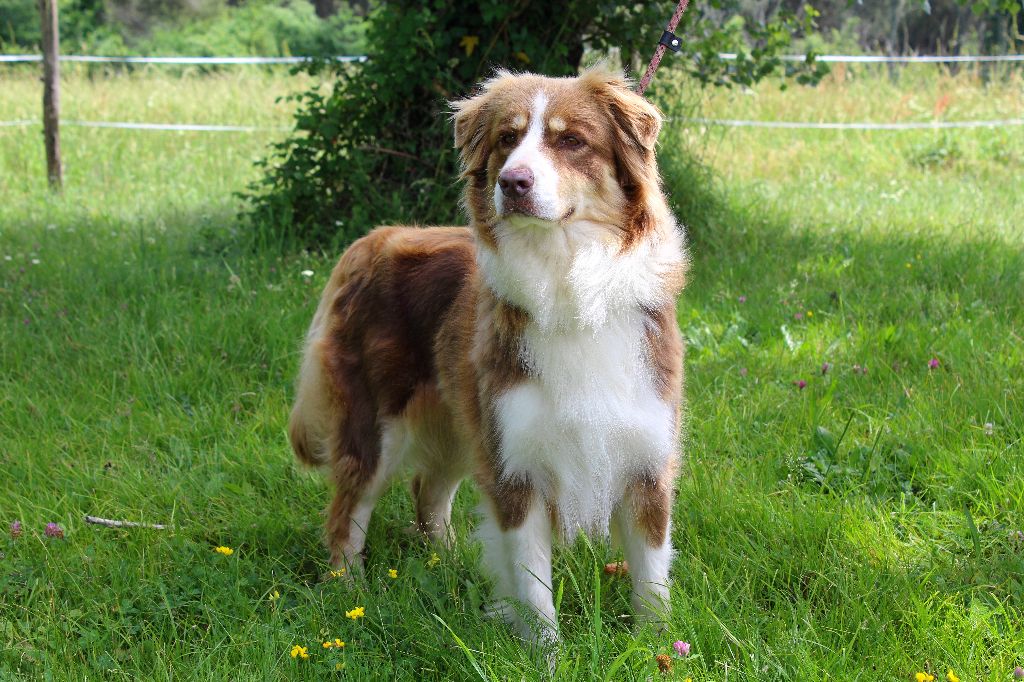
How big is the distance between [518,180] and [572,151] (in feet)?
0.89

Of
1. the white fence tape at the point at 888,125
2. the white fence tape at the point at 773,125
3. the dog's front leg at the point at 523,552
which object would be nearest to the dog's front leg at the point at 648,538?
the dog's front leg at the point at 523,552

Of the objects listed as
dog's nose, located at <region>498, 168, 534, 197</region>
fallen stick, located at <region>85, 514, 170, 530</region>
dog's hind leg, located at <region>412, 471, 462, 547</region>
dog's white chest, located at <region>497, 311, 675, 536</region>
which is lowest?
fallen stick, located at <region>85, 514, 170, 530</region>

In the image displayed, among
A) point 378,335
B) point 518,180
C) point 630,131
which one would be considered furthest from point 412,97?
point 518,180

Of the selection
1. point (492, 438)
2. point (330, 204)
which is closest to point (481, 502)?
point (492, 438)

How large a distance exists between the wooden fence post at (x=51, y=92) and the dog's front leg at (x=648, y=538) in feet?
24.6

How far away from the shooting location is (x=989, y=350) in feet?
15.1

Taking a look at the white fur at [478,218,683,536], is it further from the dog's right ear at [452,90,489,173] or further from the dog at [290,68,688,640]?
the dog's right ear at [452,90,489,173]

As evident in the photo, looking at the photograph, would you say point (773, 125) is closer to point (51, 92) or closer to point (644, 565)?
point (51, 92)

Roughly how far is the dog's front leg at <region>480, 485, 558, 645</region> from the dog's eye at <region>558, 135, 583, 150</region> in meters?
0.97

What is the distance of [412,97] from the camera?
6.22 metres

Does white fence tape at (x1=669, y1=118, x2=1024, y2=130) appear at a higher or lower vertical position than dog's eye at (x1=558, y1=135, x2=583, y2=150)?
lower

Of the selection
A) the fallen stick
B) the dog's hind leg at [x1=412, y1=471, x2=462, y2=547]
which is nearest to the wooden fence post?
the fallen stick

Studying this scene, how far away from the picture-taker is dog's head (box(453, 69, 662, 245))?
2.72 m

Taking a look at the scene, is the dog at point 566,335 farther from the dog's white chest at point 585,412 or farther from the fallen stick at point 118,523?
→ the fallen stick at point 118,523
